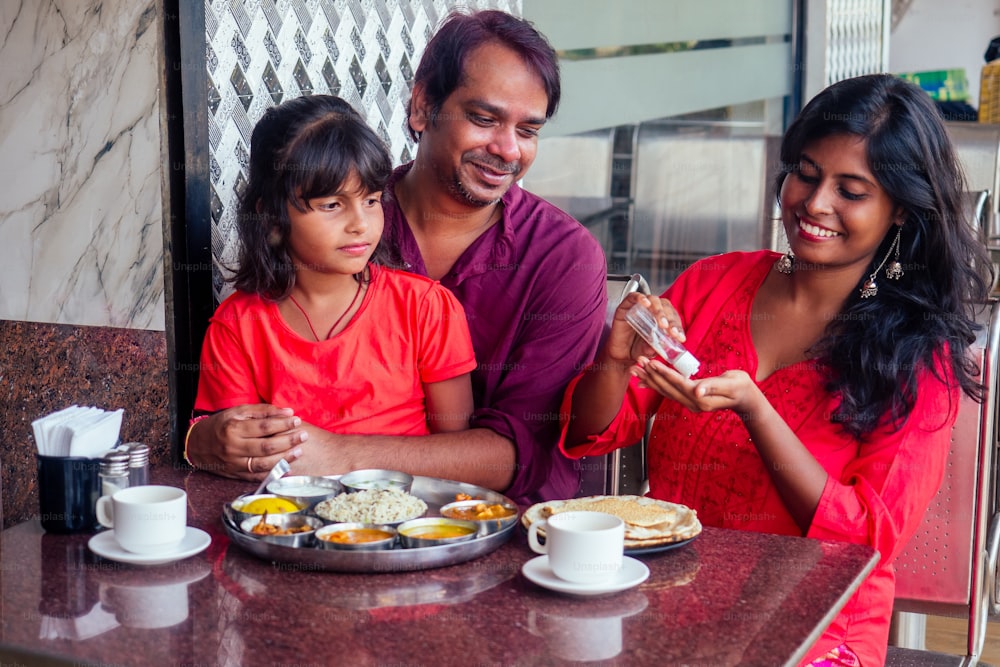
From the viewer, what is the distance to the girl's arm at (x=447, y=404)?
2.01 metres

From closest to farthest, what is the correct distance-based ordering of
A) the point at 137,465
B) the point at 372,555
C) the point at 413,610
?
the point at 413,610
the point at 372,555
the point at 137,465

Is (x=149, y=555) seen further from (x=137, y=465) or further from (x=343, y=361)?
(x=343, y=361)

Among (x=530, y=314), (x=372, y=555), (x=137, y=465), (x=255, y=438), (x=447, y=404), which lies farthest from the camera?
(x=530, y=314)

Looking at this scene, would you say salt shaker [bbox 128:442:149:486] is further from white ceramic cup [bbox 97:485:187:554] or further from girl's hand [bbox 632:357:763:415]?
girl's hand [bbox 632:357:763:415]

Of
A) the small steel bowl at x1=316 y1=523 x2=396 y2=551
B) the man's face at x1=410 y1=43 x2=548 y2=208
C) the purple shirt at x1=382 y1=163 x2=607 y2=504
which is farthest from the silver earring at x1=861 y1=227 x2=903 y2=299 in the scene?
the small steel bowl at x1=316 y1=523 x2=396 y2=551

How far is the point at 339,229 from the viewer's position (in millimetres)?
1889

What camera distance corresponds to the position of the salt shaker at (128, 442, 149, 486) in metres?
1.51

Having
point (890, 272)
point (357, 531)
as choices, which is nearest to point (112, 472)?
point (357, 531)

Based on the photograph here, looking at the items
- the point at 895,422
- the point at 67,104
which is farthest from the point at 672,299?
the point at 67,104

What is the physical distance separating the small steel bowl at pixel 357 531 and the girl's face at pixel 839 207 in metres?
0.90

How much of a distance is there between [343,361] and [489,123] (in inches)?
23.6

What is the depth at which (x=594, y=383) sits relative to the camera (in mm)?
1926

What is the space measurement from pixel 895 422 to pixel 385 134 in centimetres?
143

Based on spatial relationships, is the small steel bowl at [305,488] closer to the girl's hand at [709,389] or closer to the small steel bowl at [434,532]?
the small steel bowl at [434,532]
